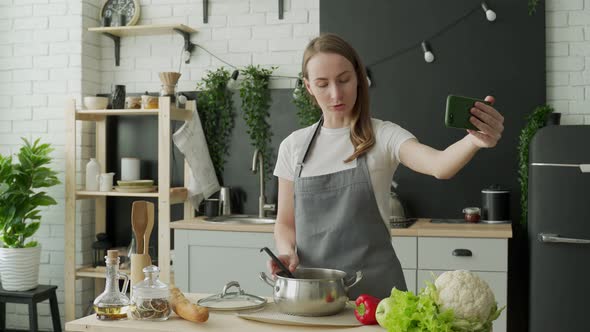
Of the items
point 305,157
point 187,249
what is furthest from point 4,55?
point 305,157

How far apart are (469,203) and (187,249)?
1.84 metres

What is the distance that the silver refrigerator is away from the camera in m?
3.56

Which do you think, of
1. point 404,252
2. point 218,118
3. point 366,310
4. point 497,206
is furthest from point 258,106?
point 366,310

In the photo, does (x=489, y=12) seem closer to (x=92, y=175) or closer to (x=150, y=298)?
(x=92, y=175)

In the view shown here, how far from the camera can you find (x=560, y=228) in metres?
3.61

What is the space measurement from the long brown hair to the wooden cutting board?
0.66m

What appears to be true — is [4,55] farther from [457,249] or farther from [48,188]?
[457,249]

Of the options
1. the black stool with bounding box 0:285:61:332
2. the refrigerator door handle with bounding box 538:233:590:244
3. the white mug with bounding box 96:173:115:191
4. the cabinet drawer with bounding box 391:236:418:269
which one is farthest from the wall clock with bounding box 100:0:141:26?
the refrigerator door handle with bounding box 538:233:590:244

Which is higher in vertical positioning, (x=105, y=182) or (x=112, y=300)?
(x=105, y=182)

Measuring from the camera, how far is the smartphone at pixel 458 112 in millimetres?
1660

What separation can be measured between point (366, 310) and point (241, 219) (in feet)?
9.30

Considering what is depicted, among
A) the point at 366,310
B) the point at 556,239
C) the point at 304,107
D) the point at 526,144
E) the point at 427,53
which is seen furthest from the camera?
the point at 304,107

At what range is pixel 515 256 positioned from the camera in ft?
13.9

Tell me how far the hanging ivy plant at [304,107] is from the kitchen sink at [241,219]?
702 millimetres
